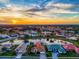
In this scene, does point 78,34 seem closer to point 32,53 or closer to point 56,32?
point 56,32

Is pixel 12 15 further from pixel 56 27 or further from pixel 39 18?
pixel 56 27

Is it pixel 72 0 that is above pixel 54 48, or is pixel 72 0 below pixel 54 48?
above

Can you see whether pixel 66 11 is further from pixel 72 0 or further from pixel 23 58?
pixel 23 58

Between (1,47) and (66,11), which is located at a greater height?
(66,11)

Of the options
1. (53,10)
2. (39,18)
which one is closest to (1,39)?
(39,18)

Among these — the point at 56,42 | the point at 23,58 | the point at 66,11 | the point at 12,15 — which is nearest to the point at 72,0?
the point at 66,11

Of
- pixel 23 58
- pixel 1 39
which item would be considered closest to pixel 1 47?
pixel 1 39

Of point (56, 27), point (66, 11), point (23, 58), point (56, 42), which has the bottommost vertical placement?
point (23, 58)
